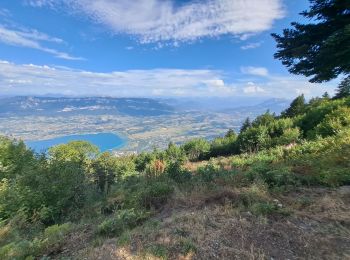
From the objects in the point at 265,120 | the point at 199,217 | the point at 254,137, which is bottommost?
the point at 265,120

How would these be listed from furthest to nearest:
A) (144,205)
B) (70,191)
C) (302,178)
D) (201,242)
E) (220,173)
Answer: (70,191), (220,173), (302,178), (144,205), (201,242)

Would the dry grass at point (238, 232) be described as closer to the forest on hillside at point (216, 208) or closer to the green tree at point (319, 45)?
the forest on hillside at point (216, 208)

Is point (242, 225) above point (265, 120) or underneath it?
above

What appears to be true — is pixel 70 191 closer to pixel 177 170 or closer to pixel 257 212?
pixel 177 170

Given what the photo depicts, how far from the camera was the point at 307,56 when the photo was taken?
8000mm

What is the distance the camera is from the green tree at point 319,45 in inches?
286

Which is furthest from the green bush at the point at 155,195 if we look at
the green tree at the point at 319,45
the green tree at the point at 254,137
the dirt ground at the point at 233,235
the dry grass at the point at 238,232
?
the green tree at the point at 254,137

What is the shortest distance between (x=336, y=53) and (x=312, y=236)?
481 cm

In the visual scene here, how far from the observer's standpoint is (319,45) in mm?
7805

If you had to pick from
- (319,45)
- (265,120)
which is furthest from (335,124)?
(265,120)

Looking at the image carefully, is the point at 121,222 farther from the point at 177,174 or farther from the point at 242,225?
the point at 177,174

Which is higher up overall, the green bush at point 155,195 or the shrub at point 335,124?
the shrub at point 335,124

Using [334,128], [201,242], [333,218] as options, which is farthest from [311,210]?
[334,128]

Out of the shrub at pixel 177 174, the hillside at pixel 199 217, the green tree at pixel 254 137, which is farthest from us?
the green tree at pixel 254 137
